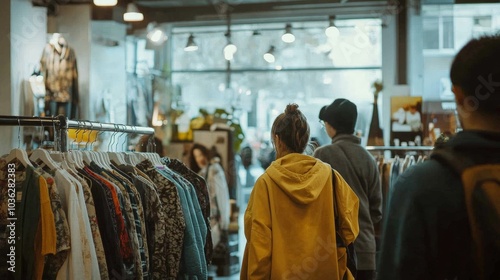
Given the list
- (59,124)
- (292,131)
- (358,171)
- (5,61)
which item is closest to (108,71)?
(5,61)

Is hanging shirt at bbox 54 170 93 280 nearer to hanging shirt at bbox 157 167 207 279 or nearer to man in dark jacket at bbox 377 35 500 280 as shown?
hanging shirt at bbox 157 167 207 279

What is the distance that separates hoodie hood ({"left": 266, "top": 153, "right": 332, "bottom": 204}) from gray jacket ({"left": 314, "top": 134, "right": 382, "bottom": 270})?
84 centimetres

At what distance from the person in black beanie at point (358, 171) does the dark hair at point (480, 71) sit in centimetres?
259

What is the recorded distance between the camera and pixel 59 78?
8500mm

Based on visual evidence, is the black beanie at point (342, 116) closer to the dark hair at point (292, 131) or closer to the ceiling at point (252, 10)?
the dark hair at point (292, 131)

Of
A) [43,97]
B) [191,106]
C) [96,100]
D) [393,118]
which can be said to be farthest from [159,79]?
[393,118]

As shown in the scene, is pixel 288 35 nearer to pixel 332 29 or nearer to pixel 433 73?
pixel 332 29

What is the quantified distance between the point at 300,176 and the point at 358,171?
3.16 feet

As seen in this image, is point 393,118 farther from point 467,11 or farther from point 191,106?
point 191,106

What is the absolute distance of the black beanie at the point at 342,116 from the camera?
4297mm

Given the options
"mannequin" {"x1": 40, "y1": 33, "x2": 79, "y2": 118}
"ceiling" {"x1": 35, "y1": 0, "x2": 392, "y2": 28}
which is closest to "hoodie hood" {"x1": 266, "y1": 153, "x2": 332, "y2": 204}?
"mannequin" {"x1": 40, "y1": 33, "x2": 79, "y2": 118}

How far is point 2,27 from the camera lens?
308 inches

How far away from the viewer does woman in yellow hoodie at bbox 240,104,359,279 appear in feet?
10.5

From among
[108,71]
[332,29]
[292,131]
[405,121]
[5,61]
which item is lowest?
[292,131]
